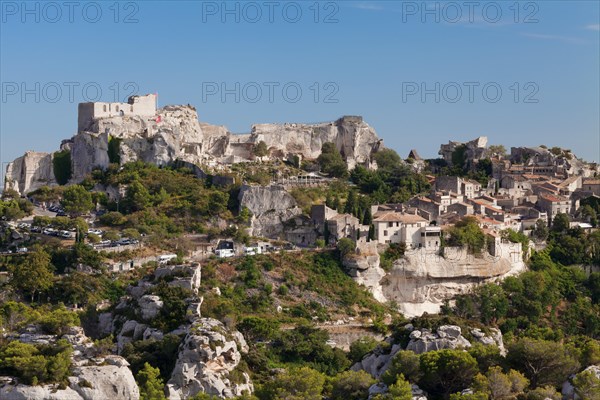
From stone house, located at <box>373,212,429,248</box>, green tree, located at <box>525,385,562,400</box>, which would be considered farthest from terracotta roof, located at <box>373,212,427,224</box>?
green tree, located at <box>525,385,562,400</box>

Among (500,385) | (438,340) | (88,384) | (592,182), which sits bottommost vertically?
(500,385)

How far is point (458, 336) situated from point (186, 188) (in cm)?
2462

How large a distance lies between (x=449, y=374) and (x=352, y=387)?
3492 mm

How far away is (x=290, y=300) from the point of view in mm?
55656

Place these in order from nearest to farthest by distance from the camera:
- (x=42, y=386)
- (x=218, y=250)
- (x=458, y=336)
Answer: (x=42, y=386) → (x=458, y=336) → (x=218, y=250)

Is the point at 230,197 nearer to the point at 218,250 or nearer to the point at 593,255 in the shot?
the point at 218,250

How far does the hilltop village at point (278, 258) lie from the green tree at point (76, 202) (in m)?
0.11

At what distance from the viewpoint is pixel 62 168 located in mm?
69812

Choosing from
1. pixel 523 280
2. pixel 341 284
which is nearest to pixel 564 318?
pixel 523 280

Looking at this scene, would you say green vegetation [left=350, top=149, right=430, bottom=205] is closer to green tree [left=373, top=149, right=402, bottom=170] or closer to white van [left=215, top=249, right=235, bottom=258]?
green tree [left=373, top=149, right=402, bottom=170]

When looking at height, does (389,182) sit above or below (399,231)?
above

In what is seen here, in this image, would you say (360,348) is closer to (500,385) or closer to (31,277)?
(500,385)

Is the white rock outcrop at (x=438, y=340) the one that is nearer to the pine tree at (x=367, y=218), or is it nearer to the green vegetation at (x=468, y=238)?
the green vegetation at (x=468, y=238)

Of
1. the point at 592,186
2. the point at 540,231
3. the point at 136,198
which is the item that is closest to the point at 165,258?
the point at 136,198
